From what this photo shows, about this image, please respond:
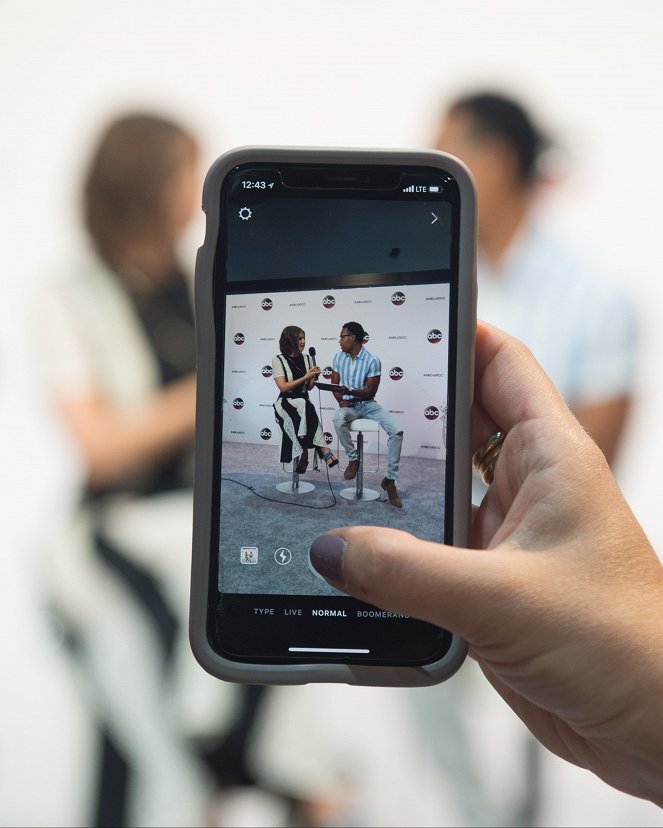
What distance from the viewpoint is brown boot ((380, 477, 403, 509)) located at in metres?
0.55

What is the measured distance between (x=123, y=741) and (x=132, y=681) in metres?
0.08

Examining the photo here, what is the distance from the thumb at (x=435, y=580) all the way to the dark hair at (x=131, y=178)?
60 centimetres

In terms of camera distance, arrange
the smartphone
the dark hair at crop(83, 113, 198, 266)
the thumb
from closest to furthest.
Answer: the thumb
the smartphone
the dark hair at crop(83, 113, 198, 266)

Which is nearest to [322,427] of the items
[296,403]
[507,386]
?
[296,403]

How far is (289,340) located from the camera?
0.57 metres

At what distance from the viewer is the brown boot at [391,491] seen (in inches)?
21.7

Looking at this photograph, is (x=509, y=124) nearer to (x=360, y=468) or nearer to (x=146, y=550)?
(x=360, y=468)

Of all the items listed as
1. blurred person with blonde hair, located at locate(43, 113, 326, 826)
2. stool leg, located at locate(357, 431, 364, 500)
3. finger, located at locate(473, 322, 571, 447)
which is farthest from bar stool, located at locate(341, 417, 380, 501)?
blurred person with blonde hair, located at locate(43, 113, 326, 826)

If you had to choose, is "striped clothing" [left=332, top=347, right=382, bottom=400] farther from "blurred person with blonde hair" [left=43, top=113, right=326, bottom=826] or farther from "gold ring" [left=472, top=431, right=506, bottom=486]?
"blurred person with blonde hair" [left=43, top=113, right=326, bottom=826]

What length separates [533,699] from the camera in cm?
49

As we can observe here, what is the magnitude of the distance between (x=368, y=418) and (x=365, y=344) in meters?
0.06

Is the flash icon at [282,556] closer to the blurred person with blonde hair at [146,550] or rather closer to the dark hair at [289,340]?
the dark hair at [289,340]

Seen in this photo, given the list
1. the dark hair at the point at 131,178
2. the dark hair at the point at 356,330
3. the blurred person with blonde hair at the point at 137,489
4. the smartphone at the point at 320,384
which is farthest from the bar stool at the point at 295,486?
the dark hair at the point at 131,178

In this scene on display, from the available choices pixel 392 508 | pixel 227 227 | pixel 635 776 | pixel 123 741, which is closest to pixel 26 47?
pixel 227 227
